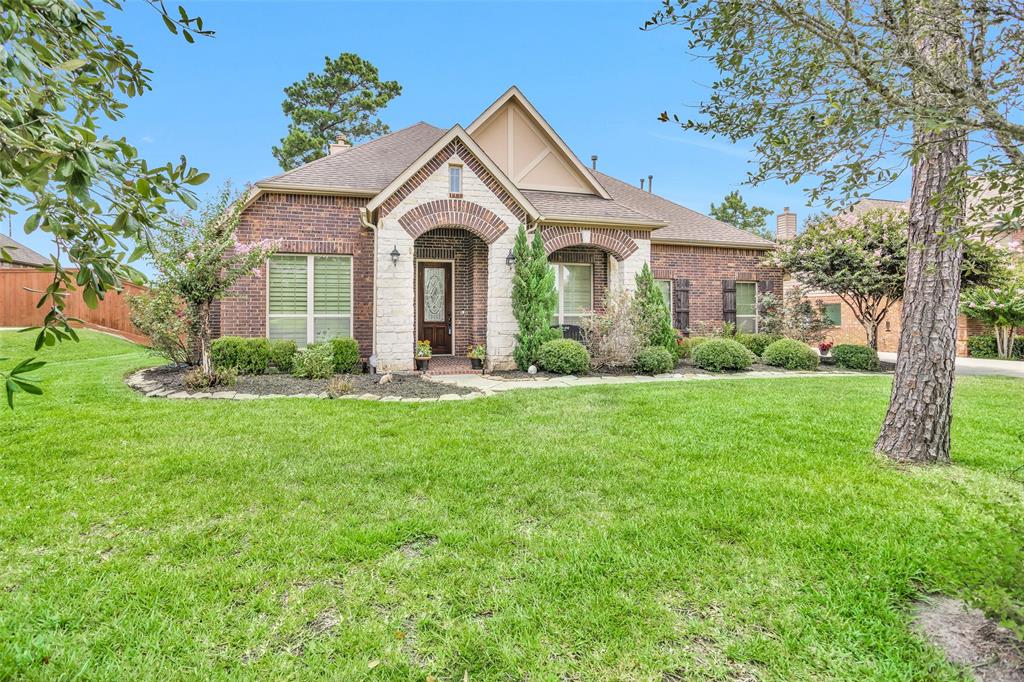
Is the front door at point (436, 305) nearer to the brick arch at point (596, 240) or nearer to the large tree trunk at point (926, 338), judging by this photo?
A: the brick arch at point (596, 240)

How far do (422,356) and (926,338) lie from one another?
8.93 m

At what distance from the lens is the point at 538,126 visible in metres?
14.0

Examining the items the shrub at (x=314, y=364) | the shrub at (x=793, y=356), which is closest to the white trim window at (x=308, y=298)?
the shrub at (x=314, y=364)

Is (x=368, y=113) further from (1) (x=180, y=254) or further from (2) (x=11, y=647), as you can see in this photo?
(2) (x=11, y=647)

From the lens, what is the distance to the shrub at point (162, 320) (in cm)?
914

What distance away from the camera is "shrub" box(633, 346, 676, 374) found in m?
10.9

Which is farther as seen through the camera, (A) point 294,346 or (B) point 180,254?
(A) point 294,346

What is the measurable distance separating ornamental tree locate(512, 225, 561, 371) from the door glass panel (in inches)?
108

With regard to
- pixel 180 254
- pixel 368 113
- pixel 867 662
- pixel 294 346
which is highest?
pixel 368 113

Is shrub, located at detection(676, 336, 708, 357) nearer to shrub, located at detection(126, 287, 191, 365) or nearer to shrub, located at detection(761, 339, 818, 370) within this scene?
shrub, located at detection(761, 339, 818, 370)

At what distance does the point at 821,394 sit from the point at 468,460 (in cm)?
641

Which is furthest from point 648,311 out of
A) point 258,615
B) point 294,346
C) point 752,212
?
point 752,212

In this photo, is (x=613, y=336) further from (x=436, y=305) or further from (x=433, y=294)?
Answer: (x=433, y=294)

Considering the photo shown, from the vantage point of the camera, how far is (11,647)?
216 centimetres
